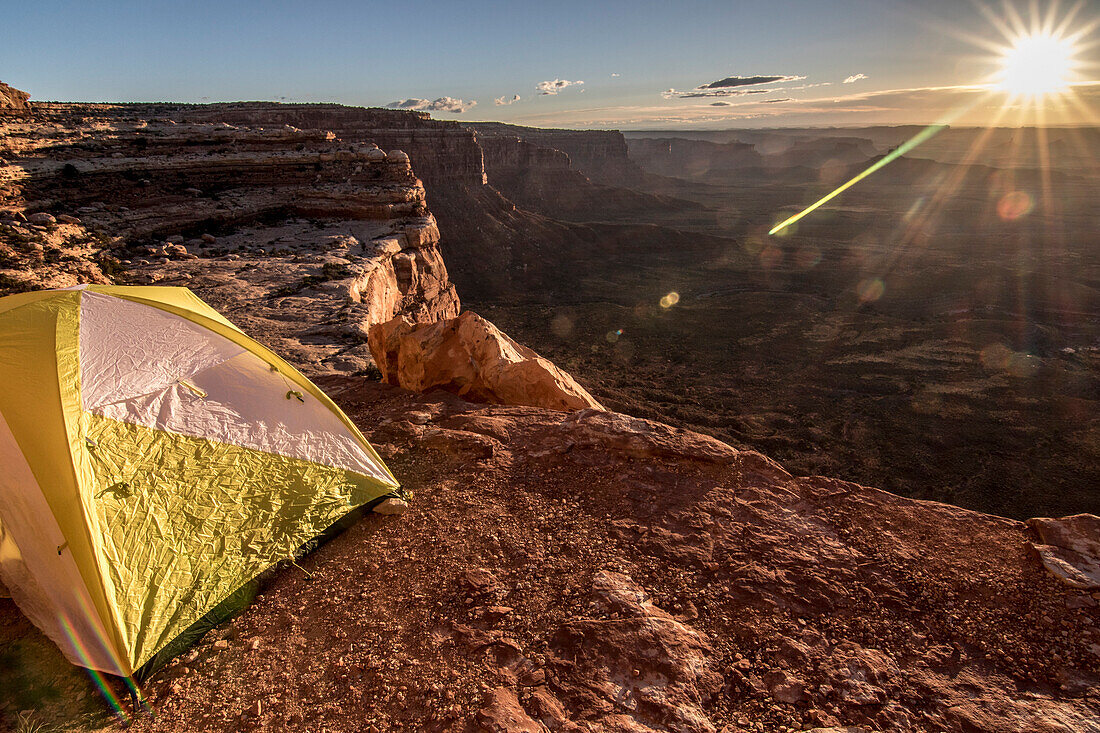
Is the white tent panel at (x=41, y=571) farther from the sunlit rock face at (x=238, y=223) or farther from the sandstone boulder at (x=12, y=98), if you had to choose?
the sandstone boulder at (x=12, y=98)

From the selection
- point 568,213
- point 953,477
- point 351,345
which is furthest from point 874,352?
point 568,213

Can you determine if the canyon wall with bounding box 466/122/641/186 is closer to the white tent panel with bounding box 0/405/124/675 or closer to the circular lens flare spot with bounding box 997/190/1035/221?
the circular lens flare spot with bounding box 997/190/1035/221

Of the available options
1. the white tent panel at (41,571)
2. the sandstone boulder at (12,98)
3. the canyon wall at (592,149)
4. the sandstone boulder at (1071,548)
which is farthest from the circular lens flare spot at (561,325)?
the canyon wall at (592,149)

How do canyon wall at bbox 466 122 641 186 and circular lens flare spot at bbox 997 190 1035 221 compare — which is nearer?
circular lens flare spot at bbox 997 190 1035 221

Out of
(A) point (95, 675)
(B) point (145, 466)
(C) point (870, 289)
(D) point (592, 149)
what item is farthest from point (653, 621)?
(D) point (592, 149)

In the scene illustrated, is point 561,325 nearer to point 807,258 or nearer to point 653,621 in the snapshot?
point 653,621

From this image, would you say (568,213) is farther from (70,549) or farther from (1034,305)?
(70,549)

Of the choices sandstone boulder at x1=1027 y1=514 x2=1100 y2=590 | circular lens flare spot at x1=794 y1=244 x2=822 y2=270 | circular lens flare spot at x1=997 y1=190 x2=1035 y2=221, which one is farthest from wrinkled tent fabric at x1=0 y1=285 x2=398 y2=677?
circular lens flare spot at x1=997 y1=190 x2=1035 y2=221
